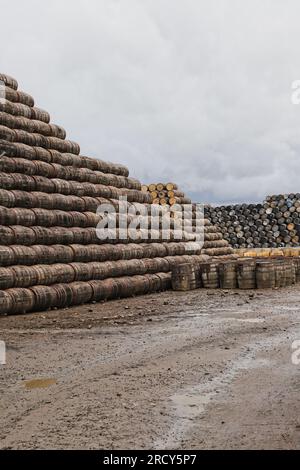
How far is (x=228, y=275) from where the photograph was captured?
1360cm

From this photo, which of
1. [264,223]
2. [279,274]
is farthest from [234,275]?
[264,223]

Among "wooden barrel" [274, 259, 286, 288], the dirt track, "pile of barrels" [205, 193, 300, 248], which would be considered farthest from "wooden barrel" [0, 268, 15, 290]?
"pile of barrels" [205, 193, 300, 248]

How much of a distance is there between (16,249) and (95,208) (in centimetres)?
340

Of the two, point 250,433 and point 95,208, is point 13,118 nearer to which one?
point 95,208

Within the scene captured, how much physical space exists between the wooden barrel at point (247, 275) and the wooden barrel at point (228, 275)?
0.70 ft

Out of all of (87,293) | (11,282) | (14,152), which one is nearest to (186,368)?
(11,282)

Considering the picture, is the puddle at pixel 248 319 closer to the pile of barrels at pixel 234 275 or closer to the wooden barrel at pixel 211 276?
the pile of barrels at pixel 234 275

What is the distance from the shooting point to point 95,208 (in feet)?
41.7

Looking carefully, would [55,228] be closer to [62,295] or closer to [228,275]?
[62,295]

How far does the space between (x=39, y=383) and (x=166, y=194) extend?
59.2ft

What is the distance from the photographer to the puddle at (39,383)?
15.9ft

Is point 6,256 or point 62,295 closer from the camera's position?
point 6,256

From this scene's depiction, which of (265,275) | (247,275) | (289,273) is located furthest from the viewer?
(289,273)

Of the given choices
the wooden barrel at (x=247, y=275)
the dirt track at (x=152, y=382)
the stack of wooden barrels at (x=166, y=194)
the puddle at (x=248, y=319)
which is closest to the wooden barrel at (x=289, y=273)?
the wooden barrel at (x=247, y=275)
